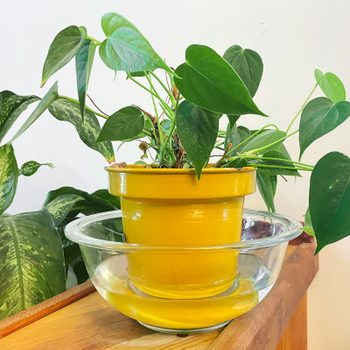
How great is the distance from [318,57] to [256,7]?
158 mm

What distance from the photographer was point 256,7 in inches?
32.1

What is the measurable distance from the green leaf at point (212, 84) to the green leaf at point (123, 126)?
0.10 metres

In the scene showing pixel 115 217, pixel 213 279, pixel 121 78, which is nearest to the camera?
pixel 213 279

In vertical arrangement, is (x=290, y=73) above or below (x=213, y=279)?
above

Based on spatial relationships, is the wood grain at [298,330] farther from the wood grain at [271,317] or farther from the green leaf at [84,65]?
the green leaf at [84,65]

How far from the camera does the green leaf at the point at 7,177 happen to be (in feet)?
1.68

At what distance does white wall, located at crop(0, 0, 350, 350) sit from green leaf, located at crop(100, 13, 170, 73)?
1.82ft

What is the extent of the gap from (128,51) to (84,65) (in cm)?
6

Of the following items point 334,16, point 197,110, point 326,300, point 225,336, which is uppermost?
point 334,16

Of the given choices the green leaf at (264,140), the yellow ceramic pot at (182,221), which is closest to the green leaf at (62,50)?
the yellow ceramic pot at (182,221)

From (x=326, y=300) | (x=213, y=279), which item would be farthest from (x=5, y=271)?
(x=326, y=300)

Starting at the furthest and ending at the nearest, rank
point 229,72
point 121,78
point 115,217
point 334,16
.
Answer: point 121,78 → point 334,16 → point 115,217 → point 229,72

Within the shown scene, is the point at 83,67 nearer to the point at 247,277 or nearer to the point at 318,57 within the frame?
the point at 247,277

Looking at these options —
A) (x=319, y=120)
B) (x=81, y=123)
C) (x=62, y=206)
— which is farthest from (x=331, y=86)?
(x=62, y=206)
